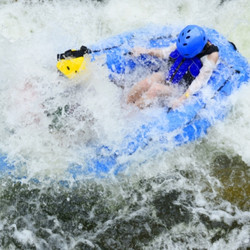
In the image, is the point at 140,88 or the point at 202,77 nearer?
the point at 202,77

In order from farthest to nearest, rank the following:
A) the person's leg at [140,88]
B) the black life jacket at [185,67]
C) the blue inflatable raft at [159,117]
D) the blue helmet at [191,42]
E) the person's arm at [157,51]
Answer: the person's arm at [157,51] < the person's leg at [140,88] < the black life jacket at [185,67] < the blue helmet at [191,42] < the blue inflatable raft at [159,117]

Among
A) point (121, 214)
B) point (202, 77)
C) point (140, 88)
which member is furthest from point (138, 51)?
point (121, 214)

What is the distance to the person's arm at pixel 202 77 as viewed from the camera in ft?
15.1

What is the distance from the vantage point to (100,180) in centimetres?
450

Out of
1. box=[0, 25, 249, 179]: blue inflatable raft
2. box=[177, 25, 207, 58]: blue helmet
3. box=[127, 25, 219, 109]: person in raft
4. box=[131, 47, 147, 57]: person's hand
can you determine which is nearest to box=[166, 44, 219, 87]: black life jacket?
box=[127, 25, 219, 109]: person in raft

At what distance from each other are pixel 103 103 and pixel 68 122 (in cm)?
58

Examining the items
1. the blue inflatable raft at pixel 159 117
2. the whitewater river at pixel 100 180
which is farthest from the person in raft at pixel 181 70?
the whitewater river at pixel 100 180

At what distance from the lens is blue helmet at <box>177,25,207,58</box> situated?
4547 millimetres

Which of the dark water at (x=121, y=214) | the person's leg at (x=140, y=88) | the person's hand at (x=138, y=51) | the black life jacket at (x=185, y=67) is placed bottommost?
the dark water at (x=121, y=214)

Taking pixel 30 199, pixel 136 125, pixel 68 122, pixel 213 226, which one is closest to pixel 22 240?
pixel 30 199

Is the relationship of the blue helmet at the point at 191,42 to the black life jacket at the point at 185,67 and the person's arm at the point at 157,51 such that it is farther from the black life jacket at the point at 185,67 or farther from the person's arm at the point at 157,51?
the person's arm at the point at 157,51

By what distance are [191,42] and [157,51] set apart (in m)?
0.67

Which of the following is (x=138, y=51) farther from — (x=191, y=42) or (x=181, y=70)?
(x=191, y=42)

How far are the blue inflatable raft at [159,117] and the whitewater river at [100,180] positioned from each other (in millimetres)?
157
